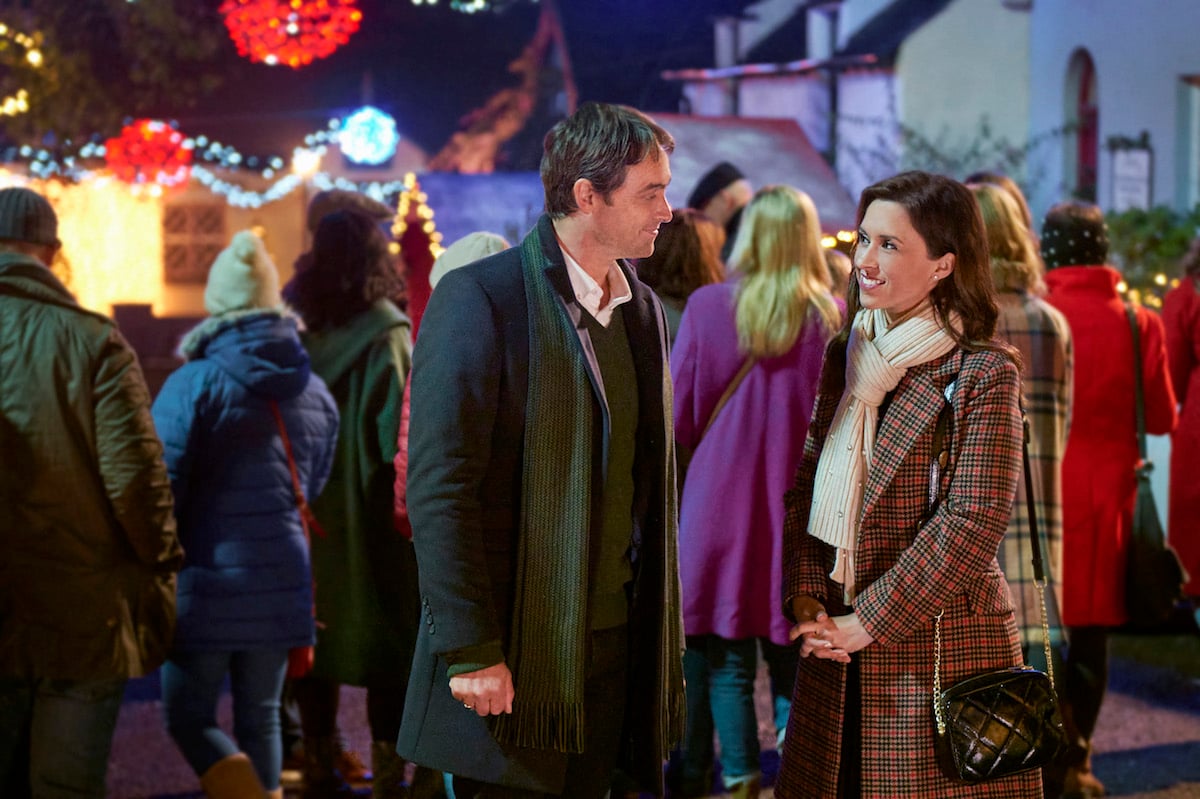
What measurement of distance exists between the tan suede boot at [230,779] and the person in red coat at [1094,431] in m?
2.89

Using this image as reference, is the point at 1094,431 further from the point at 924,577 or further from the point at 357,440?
the point at 357,440

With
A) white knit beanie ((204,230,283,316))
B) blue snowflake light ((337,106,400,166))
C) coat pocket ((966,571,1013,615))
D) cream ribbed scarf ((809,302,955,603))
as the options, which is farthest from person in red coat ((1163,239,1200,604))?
blue snowflake light ((337,106,400,166))

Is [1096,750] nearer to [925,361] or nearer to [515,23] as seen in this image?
[925,361]

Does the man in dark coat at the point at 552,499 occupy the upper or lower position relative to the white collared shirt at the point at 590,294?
lower

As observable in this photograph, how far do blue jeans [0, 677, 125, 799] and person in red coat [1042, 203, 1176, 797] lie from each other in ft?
10.9

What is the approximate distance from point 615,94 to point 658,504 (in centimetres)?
2003

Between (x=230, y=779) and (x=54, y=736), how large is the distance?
24.2 inches

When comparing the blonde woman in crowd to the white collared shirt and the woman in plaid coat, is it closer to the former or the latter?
the woman in plaid coat

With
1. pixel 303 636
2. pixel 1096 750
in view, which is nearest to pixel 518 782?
pixel 303 636

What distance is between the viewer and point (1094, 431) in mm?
5074

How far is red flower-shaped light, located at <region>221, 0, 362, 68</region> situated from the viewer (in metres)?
12.6

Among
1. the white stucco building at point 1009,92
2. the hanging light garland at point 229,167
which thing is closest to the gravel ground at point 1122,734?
the white stucco building at point 1009,92

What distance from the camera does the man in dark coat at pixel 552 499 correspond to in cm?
264

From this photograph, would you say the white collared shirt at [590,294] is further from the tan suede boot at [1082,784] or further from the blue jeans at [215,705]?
the tan suede boot at [1082,784]
